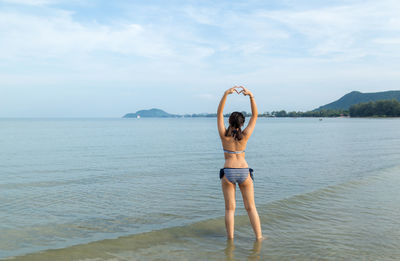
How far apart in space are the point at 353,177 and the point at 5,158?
21.7m

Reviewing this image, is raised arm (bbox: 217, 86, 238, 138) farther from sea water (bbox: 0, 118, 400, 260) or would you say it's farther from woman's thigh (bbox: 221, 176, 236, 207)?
sea water (bbox: 0, 118, 400, 260)

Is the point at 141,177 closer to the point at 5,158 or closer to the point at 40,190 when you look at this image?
the point at 40,190

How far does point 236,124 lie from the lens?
6.46m

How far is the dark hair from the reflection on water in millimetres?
2348

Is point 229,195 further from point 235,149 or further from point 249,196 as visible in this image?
point 235,149

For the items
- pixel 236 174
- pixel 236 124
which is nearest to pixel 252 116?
pixel 236 124

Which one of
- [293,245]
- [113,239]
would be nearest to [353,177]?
[293,245]

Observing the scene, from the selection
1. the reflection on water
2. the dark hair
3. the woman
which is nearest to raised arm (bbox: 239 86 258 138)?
the woman

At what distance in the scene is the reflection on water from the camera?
6552mm

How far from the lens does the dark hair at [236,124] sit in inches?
254

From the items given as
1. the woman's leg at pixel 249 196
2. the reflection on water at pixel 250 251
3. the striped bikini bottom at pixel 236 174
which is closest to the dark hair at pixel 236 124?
the striped bikini bottom at pixel 236 174

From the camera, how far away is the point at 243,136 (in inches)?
257

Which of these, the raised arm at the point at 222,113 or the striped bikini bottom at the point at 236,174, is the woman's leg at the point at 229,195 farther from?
the raised arm at the point at 222,113

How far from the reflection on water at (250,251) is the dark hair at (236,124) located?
7.70 feet
